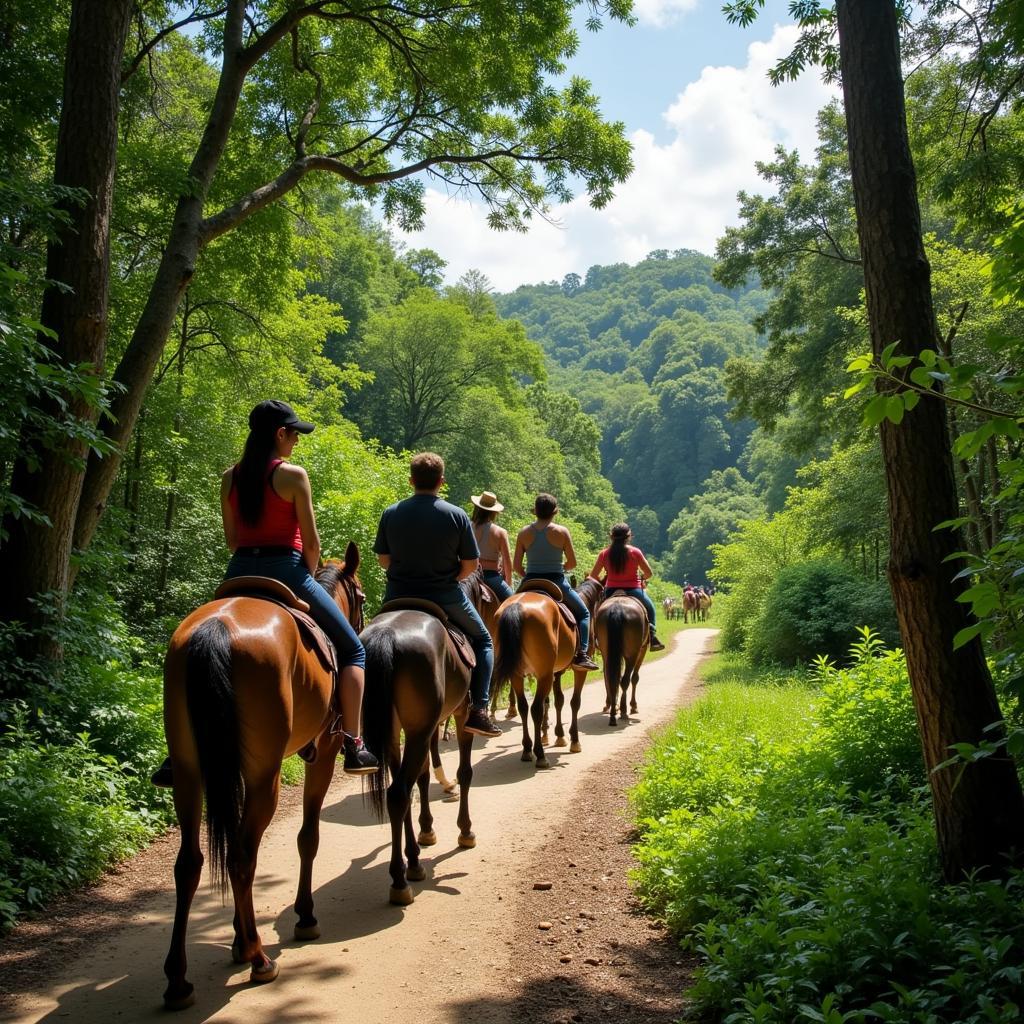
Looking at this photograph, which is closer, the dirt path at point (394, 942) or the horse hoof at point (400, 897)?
the dirt path at point (394, 942)

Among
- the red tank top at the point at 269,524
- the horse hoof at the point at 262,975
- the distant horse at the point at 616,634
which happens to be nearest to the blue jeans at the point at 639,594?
the distant horse at the point at 616,634

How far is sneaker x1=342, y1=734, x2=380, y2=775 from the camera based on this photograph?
5222 millimetres

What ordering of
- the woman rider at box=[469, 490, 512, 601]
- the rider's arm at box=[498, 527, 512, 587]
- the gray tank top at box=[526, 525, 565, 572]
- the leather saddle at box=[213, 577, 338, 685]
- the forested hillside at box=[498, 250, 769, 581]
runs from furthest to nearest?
the forested hillside at box=[498, 250, 769, 581] < the gray tank top at box=[526, 525, 565, 572] < the rider's arm at box=[498, 527, 512, 587] < the woman rider at box=[469, 490, 512, 601] < the leather saddle at box=[213, 577, 338, 685]

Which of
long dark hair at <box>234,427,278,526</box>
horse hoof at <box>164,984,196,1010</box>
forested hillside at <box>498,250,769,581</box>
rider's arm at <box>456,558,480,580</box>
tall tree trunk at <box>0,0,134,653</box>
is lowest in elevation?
horse hoof at <box>164,984,196,1010</box>

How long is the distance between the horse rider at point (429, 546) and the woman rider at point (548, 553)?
3996 mm

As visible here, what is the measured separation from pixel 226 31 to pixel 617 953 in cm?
1107

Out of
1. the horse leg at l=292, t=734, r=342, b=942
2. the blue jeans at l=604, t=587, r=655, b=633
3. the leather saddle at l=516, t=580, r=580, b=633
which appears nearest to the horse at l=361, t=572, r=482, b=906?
the horse leg at l=292, t=734, r=342, b=942

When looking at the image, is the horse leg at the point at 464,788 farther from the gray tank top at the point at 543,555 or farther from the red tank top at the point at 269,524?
the gray tank top at the point at 543,555

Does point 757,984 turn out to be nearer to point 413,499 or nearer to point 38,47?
point 413,499

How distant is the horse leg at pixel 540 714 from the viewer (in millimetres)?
9344

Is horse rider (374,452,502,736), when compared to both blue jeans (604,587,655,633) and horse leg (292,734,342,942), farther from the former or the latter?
blue jeans (604,587,655,633)

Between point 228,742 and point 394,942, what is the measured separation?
1.72 metres

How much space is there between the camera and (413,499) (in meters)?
6.43

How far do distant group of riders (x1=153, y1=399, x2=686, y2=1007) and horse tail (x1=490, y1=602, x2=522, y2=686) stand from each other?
6.22 ft
